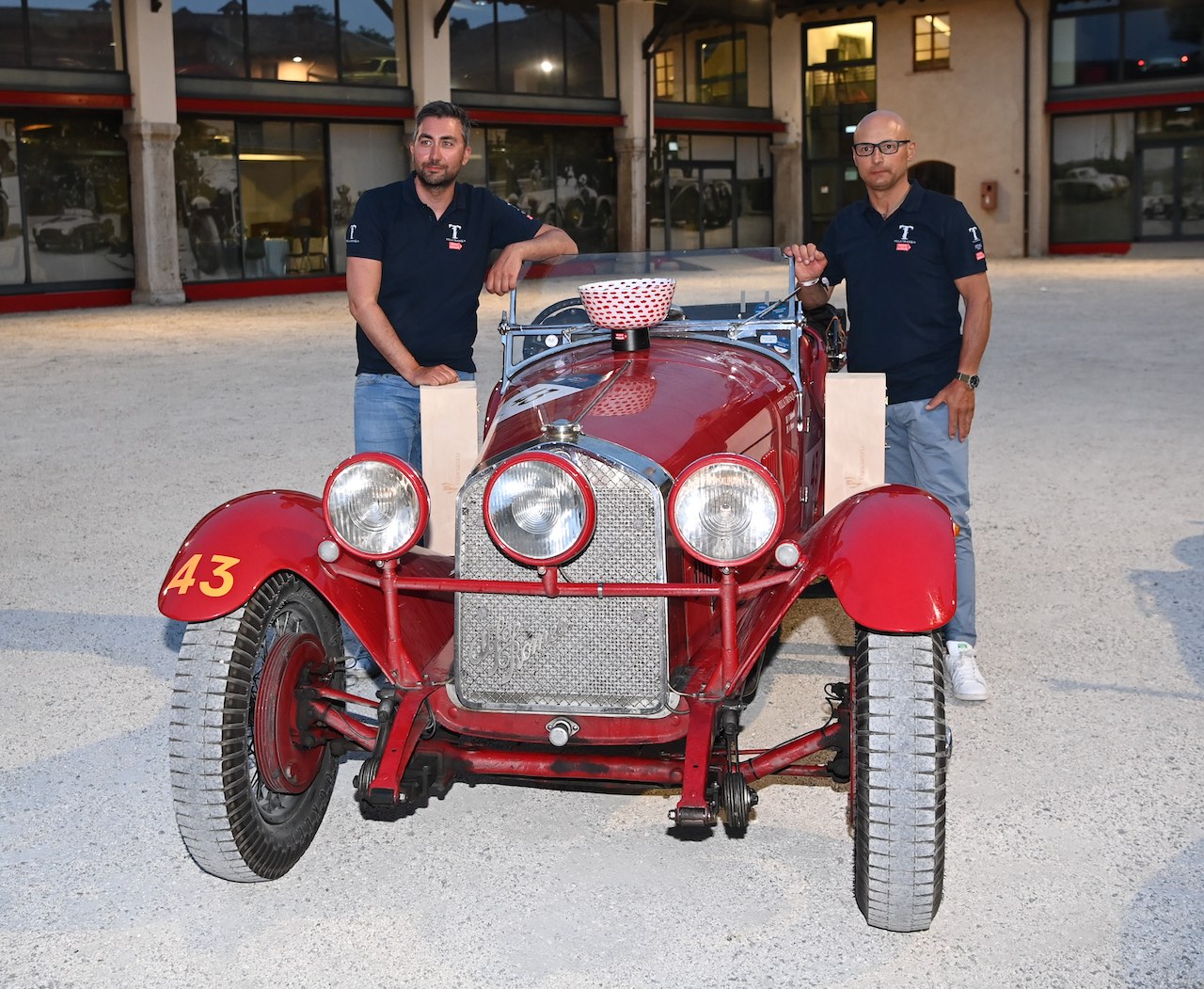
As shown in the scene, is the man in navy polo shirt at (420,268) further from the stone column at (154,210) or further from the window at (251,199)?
the window at (251,199)

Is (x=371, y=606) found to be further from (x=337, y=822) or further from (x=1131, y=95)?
(x=1131, y=95)

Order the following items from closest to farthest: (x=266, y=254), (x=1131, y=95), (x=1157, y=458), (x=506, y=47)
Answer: (x=1157, y=458), (x=266, y=254), (x=506, y=47), (x=1131, y=95)

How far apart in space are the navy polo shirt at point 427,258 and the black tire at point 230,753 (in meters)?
1.42

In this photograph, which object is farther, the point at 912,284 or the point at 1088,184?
the point at 1088,184

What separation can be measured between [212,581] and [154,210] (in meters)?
20.0

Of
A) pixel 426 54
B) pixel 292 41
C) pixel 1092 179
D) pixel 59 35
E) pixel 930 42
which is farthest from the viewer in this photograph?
pixel 930 42

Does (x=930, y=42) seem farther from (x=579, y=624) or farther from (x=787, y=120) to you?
(x=579, y=624)

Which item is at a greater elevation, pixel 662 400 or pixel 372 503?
pixel 662 400

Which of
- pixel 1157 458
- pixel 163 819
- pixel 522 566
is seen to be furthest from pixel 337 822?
pixel 1157 458

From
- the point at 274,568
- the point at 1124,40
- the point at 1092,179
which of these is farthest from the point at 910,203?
the point at 1124,40

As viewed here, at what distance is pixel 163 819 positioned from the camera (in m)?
3.74

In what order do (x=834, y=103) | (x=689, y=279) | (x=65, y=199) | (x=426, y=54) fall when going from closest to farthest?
(x=689, y=279) → (x=65, y=199) → (x=426, y=54) → (x=834, y=103)

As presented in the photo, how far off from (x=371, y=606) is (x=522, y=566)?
54cm

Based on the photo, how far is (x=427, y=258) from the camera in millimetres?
4613
